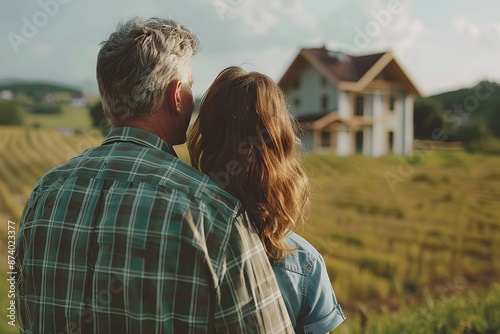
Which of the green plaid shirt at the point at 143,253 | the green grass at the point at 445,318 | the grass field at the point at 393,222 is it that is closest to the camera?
the green plaid shirt at the point at 143,253

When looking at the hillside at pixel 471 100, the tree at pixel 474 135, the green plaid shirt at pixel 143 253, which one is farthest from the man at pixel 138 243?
the tree at pixel 474 135

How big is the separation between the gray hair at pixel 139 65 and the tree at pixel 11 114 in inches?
96.8

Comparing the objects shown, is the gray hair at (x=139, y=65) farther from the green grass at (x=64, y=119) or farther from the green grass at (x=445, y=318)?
the green grass at (x=64, y=119)

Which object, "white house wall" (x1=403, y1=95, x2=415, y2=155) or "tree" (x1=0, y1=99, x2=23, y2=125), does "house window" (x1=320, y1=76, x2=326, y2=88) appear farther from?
"tree" (x1=0, y1=99, x2=23, y2=125)

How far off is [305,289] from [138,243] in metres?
0.43

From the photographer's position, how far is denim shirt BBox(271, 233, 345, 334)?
0.97m

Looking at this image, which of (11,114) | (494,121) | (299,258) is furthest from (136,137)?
(494,121)

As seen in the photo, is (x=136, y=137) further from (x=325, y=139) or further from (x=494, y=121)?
(x=494, y=121)

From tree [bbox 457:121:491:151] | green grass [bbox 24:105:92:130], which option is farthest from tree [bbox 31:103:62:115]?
tree [bbox 457:121:491:151]

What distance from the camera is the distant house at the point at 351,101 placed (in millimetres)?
3064

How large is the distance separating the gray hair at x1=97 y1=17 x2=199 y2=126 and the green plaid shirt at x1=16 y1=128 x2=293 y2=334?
107mm

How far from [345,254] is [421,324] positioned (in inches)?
24.6

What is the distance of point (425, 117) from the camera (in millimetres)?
3297

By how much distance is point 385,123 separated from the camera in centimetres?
313
